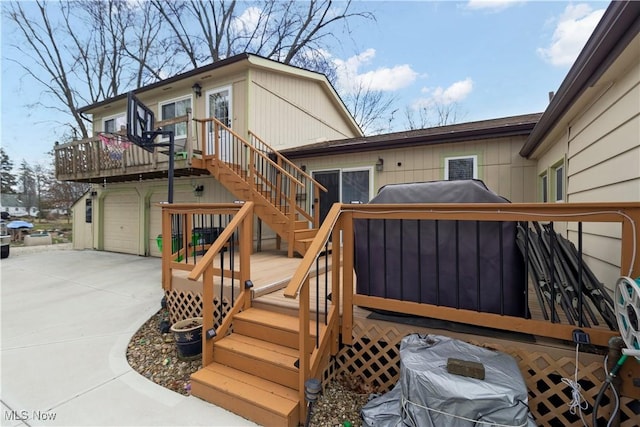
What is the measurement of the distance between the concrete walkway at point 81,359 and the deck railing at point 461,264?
1.34 m

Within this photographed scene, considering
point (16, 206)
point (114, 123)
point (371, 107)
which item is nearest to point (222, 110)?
point (114, 123)

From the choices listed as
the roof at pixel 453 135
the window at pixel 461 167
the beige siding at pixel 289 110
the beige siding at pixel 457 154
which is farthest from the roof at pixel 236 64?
the window at pixel 461 167

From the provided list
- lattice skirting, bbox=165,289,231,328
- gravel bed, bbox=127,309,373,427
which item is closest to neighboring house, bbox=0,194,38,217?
lattice skirting, bbox=165,289,231,328

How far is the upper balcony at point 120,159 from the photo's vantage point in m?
6.88

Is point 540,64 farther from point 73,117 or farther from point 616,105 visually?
point 73,117

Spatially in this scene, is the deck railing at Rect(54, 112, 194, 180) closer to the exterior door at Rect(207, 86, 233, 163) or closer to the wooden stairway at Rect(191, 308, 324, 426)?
the exterior door at Rect(207, 86, 233, 163)

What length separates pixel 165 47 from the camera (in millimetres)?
16219

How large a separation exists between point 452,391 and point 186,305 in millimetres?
3431

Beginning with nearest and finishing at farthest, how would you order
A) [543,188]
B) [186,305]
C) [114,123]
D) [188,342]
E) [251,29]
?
[188,342] → [186,305] → [543,188] → [114,123] → [251,29]

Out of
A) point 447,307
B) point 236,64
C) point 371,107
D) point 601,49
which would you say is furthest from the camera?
point 371,107

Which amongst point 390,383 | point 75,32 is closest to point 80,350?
point 390,383

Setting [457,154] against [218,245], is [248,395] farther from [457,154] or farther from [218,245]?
[457,154]

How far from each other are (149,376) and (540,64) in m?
12.0

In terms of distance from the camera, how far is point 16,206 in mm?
35125
